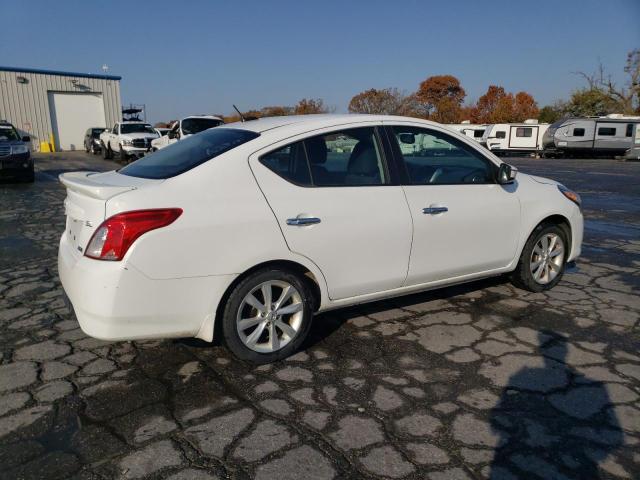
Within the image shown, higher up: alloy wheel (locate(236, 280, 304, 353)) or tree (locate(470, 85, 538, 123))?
tree (locate(470, 85, 538, 123))

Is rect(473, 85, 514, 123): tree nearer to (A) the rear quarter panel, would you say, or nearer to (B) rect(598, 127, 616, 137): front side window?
(B) rect(598, 127, 616, 137): front side window

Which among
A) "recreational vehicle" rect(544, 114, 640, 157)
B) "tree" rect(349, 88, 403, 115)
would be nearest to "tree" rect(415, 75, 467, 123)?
"tree" rect(349, 88, 403, 115)

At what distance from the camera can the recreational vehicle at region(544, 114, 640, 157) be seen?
32.1 metres

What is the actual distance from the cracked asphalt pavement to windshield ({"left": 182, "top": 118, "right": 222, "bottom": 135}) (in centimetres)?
1336

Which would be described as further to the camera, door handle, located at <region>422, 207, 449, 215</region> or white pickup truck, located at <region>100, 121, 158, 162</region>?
white pickup truck, located at <region>100, 121, 158, 162</region>

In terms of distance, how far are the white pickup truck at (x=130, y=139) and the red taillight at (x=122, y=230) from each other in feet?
65.3

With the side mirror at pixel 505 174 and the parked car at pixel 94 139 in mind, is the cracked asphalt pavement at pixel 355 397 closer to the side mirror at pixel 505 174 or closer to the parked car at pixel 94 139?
the side mirror at pixel 505 174

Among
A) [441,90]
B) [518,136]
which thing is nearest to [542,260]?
[518,136]

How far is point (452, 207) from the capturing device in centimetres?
390

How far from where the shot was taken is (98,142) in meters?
27.9

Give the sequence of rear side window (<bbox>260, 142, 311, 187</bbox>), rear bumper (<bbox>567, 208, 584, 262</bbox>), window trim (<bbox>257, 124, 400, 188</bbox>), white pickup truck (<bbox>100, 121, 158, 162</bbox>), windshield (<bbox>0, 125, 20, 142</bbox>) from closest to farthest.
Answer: rear side window (<bbox>260, 142, 311, 187</bbox>) → window trim (<bbox>257, 124, 400, 188</bbox>) → rear bumper (<bbox>567, 208, 584, 262</bbox>) → windshield (<bbox>0, 125, 20, 142</bbox>) → white pickup truck (<bbox>100, 121, 158, 162</bbox>)

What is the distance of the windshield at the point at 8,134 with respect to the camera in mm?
13804

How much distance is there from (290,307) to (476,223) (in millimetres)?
1740

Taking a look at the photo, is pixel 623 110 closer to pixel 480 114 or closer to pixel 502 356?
pixel 480 114
